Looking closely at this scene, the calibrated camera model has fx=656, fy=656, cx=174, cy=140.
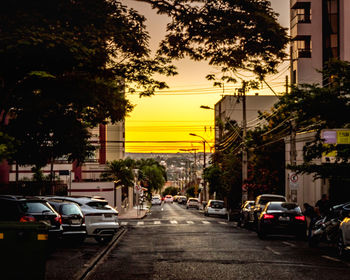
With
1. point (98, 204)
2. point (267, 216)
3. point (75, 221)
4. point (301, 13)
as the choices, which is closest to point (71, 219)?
point (75, 221)

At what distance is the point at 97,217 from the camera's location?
74.5 feet

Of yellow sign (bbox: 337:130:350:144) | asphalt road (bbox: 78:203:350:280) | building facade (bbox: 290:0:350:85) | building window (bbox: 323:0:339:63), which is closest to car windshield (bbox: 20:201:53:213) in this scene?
asphalt road (bbox: 78:203:350:280)

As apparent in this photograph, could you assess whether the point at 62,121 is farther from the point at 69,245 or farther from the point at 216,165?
the point at 216,165

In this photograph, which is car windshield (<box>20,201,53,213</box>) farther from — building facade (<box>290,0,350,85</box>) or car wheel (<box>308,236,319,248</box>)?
building facade (<box>290,0,350,85</box>)

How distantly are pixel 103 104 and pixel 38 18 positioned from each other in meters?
7.00

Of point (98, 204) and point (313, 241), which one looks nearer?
point (313, 241)

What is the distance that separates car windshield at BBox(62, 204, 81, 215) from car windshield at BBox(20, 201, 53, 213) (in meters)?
3.32

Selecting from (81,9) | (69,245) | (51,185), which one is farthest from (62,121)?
(51,185)

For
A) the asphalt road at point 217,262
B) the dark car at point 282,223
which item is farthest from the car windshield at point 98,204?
the dark car at point 282,223

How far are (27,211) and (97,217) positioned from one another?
22.0 feet

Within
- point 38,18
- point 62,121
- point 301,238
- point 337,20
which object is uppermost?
point 337,20

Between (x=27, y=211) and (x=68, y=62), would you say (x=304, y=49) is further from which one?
(x=27, y=211)

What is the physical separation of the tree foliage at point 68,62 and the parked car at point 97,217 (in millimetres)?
→ 2662

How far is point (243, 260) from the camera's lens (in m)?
16.6
